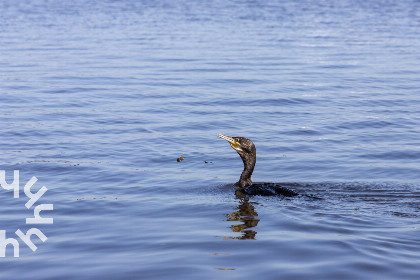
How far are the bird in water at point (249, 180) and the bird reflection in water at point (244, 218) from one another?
229 mm

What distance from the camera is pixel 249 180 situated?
47.3 feet

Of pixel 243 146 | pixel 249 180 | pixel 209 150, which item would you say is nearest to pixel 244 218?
pixel 249 180

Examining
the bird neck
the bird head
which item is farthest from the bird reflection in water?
the bird head

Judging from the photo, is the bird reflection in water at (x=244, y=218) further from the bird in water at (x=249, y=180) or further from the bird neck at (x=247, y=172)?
the bird neck at (x=247, y=172)

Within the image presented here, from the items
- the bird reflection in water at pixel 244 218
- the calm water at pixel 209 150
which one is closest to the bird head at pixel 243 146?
the calm water at pixel 209 150

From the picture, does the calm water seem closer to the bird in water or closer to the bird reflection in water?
the bird reflection in water

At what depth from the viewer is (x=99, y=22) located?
44.5 m

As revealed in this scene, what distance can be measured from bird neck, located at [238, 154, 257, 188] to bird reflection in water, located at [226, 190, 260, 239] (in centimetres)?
44

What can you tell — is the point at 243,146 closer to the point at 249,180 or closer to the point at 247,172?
the point at 247,172

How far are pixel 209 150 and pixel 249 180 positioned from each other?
9.74 feet

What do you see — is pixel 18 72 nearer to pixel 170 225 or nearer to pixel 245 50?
pixel 245 50

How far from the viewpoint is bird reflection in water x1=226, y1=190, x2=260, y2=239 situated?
11273 mm

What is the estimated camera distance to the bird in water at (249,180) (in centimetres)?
1321

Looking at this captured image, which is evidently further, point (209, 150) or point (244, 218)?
point (209, 150)
